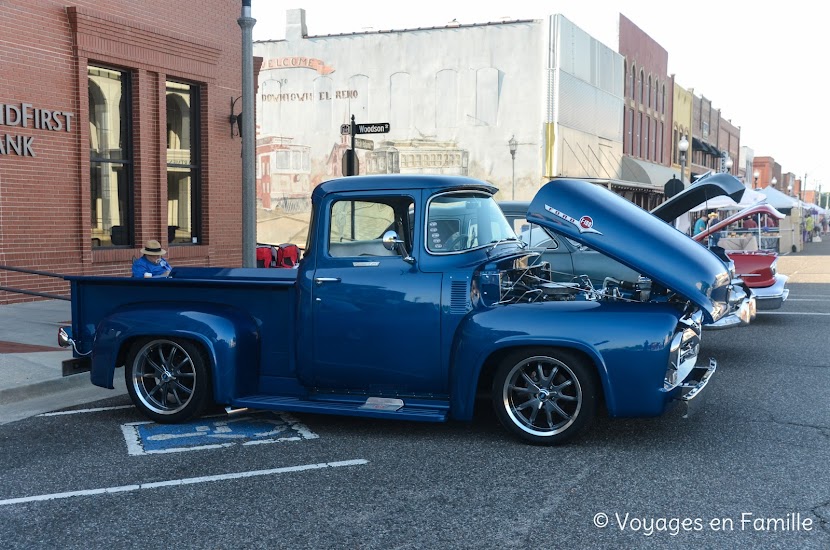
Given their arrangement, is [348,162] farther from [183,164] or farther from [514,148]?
[514,148]

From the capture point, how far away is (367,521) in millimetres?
4711

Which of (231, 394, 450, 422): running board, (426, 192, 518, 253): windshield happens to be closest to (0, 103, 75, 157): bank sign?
(231, 394, 450, 422): running board

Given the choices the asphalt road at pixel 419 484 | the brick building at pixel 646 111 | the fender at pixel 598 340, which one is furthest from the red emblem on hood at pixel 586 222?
the brick building at pixel 646 111

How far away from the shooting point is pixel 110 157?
50.0 ft

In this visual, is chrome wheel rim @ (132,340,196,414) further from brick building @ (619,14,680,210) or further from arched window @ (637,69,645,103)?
arched window @ (637,69,645,103)

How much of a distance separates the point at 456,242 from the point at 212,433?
2455 millimetres

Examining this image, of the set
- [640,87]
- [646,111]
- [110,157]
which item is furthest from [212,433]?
[646,111]

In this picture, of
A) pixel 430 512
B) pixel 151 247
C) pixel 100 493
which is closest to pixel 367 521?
pixel 430 512

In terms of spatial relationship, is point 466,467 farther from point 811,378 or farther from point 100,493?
point 811,378

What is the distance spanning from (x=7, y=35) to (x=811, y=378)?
12.2 meters

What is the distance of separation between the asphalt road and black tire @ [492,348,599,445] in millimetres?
158

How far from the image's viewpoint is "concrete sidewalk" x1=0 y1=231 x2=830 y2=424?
778 centimetres

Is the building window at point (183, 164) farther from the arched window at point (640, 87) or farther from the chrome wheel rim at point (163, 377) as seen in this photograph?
the arched window at point (640, 87)

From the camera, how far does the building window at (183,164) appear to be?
16.6 m
